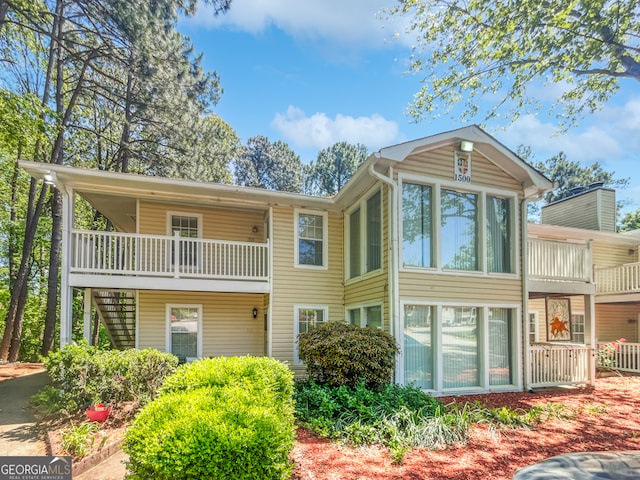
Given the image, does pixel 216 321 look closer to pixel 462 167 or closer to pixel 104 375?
pixel 104 375

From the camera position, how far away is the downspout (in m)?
7.73

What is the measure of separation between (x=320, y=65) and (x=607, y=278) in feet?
44.5

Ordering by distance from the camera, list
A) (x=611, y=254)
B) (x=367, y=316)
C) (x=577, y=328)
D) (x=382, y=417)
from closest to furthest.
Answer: (x=382, y=417) → (x=367, y=316) → (x=577, y=328) → (x=611, y=254)

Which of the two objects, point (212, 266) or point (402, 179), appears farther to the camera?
point (212, 266)

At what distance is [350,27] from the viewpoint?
1098 centimetres

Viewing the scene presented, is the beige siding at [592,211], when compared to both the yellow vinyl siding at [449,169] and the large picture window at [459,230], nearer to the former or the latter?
the yellow vinyl siding at [449,169]

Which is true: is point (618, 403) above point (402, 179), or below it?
below

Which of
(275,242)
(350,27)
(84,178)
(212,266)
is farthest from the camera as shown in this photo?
(350,27)

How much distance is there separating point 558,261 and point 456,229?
11.6ft

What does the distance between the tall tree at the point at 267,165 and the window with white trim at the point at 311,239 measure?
62.2ft

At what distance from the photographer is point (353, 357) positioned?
282 inches

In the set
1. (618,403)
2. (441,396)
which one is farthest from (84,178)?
(618,403)

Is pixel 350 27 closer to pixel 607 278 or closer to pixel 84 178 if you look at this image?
pixel 84 178

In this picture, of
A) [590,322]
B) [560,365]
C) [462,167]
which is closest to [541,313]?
[590,322]
